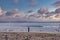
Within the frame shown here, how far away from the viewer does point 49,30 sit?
3295 millimetres

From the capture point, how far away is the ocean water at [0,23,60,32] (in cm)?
323

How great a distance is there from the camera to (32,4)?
3.32 m

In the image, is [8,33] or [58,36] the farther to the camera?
[8,33]

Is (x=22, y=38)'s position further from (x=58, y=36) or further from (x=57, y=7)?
(x=57, y=7)

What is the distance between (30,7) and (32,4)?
3.7 inches

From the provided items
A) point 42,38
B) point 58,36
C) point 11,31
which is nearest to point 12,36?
point 11,31

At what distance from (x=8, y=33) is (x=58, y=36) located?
52.4 inches

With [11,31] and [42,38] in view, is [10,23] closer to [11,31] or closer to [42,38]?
[11,31]

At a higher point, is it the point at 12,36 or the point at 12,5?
the point at 12,5

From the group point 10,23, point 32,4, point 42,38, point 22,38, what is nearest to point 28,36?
point 22,38

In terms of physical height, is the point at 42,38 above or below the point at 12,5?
below

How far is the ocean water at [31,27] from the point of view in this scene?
323cm

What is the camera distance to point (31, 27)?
3350 millimetres

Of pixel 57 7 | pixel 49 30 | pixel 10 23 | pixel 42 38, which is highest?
pixel 57 7
